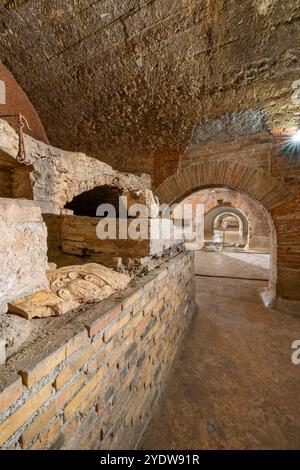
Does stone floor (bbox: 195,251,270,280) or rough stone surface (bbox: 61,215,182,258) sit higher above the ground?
rough stone surface (bbox: 61,215,182,258)

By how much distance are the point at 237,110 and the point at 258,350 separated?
4015 millimetres

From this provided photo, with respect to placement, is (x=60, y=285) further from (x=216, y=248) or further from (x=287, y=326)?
(x=216, y=248)

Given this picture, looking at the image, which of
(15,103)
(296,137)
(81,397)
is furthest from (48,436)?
(15,103)

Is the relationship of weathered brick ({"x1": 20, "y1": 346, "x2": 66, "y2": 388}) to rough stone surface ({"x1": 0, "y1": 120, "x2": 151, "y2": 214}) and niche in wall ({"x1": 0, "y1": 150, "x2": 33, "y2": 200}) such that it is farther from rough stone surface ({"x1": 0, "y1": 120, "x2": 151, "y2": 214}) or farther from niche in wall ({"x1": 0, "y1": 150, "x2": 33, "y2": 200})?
niche in wall ({"x1": 0, "y1": 150, "x2": 33, "y2": 200})

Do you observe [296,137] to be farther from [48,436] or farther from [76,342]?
[48,436]

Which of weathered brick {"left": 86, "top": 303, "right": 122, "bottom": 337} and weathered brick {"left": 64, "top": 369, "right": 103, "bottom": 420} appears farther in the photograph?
weathered brick {"left": 86, "top": 303, "right": 122, "bottom": 337}

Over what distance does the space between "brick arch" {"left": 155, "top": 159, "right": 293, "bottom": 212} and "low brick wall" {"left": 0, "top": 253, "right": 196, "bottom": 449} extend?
3015 millimetres

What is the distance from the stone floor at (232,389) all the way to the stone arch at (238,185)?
1.25 metres

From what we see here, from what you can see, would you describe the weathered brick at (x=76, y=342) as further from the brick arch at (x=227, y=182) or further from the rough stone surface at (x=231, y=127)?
the rough stone surface at (x=231, y=127)

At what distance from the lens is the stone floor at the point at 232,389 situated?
164 centimetres

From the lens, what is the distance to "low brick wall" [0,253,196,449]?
75cm

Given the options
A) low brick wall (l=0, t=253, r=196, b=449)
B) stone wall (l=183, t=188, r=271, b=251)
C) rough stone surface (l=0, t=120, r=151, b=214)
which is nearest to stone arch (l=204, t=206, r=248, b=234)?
stone wall (l=183, t=188, r=271, b=251)
